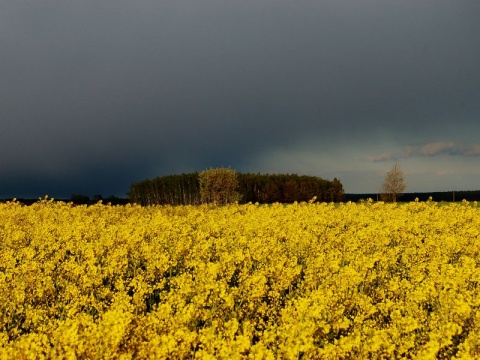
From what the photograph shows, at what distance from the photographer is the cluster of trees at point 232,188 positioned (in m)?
34.1

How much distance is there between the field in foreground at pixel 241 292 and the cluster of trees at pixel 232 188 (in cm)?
1909

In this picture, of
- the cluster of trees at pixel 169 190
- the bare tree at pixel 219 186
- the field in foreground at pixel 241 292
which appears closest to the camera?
the field in foreground at pixel 241 292

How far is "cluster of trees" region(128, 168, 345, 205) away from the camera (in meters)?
34.1

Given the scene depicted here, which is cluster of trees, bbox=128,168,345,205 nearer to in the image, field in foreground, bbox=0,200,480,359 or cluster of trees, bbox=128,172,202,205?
cluster of trees, bbox=128,172,202,205

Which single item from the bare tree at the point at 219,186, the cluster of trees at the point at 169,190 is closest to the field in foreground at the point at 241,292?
the bare tree at the point at 219,186

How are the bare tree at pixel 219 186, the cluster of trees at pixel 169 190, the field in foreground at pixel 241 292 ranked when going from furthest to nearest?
1. the cluster of trees at pixel 169 190
2. the bare tree at pixel 219 186
3. the field in foreground at pixel 241 292

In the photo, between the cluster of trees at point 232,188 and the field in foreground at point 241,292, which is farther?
the cluster of trees at point 232,188

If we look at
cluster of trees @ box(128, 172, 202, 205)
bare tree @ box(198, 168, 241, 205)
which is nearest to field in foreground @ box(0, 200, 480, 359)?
bare tree @ box(198, 168, 241, 205)

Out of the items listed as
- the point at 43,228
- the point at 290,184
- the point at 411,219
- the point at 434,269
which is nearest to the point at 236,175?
the point at 290,184

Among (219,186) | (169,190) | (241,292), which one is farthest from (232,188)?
(241,292)

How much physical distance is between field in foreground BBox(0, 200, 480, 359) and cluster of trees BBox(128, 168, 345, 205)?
19.1 metres

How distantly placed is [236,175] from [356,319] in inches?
1135

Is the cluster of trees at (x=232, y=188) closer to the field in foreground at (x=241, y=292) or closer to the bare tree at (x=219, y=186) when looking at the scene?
the bare tree at (x=219, y=186)

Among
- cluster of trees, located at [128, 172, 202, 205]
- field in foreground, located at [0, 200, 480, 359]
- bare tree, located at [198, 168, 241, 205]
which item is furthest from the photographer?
cluster of trees, located at [128, 172, 202, 205]
